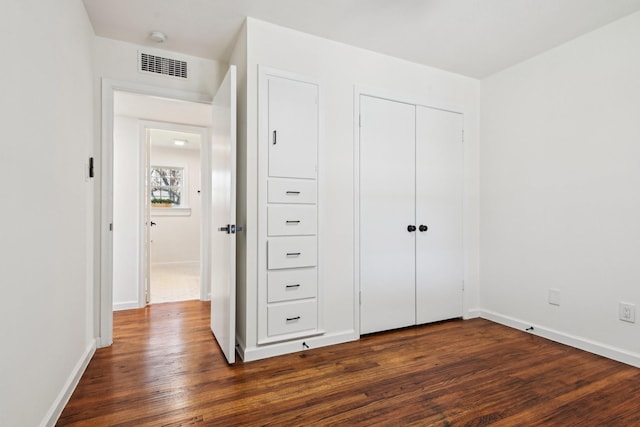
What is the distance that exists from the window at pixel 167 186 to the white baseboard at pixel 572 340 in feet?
19.6

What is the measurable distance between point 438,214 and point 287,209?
1.57 m

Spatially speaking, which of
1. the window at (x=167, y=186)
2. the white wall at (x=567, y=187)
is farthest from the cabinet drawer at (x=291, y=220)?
the window at (x=167, y=186)

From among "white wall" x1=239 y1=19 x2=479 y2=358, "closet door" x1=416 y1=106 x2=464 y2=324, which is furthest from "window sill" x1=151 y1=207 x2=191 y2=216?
"closet door" x1=416 y1=106 x2=464 y2=324

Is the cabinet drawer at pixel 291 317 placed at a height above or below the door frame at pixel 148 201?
below

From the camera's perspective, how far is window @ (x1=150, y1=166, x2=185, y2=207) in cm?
670

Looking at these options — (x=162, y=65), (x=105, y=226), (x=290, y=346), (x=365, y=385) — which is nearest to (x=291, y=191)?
(x=290, y=346)

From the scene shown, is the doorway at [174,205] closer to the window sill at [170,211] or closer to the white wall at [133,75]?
the window sill at [170,211]

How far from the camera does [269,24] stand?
2.41 m

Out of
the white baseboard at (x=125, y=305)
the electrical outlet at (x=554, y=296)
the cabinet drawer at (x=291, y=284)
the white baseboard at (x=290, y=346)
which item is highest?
the cabinet drawer at (x=291, y=284)

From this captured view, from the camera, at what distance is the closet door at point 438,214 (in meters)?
3.06

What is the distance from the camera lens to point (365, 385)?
197 centimetres

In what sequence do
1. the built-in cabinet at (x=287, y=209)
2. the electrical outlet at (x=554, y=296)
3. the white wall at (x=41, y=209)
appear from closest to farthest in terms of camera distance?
the white wall at (x=41, y=209) → the built-in cabinet at (x=287, y=209) → the electrical outlet at (x=554, y=296)

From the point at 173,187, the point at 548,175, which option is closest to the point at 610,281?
the point at 548,175

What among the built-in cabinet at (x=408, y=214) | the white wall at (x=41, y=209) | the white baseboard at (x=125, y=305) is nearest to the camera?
the white wall at (x=41, y=209)
